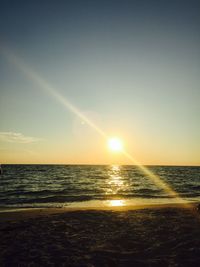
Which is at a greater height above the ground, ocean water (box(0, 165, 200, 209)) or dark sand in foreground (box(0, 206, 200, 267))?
dark sand in foreground (box(0, 206, 200, 267))

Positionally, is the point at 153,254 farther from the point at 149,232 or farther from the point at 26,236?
the point at 26,236

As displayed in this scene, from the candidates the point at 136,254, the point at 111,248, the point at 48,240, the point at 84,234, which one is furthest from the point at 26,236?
the point at 136,254

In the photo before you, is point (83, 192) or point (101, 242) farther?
point (83, 192)

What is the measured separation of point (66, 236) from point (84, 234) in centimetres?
71

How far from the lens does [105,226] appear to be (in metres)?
12.6

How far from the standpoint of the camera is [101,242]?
988 centimetres

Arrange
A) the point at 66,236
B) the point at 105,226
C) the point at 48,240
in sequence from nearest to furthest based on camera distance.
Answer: the point at 48,240, the point at 66,236, the point at 105,226

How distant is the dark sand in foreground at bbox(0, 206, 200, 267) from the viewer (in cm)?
797

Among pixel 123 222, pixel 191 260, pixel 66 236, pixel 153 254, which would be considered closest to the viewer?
pixel 191 260

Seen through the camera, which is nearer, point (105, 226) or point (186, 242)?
point (186, 242)

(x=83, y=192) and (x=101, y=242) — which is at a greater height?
(x=101, y=242)

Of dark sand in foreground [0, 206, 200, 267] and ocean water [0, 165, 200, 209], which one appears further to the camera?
ocean water [0, 165, 200, 209]

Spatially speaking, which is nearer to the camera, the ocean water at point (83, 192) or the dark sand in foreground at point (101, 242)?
the dark sand in foreground at point (101, 242)

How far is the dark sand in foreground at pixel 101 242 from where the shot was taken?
7.97 meters
